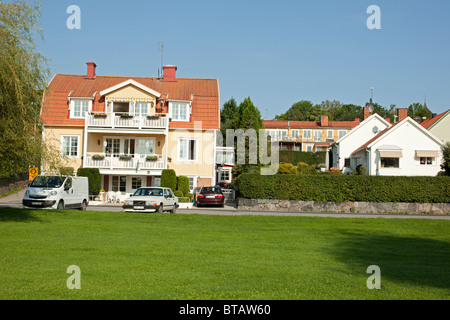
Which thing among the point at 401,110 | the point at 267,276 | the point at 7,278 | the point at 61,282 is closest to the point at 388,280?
the point at 267,276

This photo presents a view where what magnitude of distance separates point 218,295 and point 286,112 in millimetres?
112691

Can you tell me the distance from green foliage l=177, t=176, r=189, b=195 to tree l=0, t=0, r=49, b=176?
19.6 m

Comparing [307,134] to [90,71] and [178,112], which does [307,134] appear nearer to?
[178,112]

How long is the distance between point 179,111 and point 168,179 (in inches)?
289

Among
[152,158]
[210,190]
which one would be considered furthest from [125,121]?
[210,190]

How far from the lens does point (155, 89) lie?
135ft

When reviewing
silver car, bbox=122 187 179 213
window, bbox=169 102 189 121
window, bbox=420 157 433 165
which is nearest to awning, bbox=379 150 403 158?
window, bbox=420 157 433 165

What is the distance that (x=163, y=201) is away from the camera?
23.5 m

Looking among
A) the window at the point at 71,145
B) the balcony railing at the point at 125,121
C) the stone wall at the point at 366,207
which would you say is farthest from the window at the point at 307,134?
the window at the point at 71,145

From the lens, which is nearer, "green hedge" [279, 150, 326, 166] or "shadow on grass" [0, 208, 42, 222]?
"shadow on grass" [0, 208, 42, 222]

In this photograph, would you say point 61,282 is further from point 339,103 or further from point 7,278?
point 339,103

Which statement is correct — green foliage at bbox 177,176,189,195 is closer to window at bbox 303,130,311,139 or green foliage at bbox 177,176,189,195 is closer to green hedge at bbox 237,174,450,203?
green hedge at bbox 237,174,450,203

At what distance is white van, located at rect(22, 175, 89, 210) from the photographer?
72.2 feet

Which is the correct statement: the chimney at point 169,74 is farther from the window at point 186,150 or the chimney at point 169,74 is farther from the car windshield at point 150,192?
the car windshield at point 150,192
